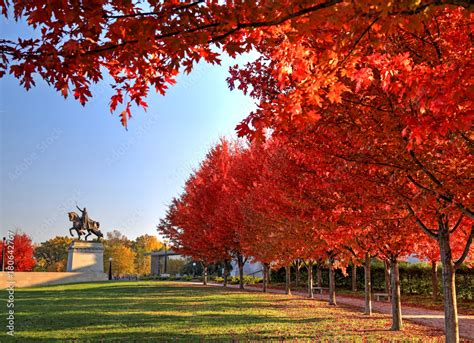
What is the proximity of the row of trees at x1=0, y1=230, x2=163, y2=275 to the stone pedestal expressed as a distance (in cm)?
1643

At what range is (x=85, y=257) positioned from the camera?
55938 millimetres

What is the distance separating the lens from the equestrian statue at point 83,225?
58.3 meters

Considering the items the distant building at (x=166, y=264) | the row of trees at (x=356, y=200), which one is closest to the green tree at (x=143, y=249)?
the distant building at (x=166, y=264)

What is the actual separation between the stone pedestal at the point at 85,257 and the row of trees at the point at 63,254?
53.9ft

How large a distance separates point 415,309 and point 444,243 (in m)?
13.2

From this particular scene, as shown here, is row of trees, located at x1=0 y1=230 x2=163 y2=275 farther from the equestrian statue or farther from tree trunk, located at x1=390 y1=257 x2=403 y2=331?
tree trunk, located at x1=390 y1=257 x2=403 y2=331

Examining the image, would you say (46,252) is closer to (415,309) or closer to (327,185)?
(415,309)

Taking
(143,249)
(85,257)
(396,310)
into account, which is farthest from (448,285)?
(143,249)

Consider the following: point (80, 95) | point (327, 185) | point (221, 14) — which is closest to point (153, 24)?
point (221, 14)

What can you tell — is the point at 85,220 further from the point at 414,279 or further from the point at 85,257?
the point at 414,279

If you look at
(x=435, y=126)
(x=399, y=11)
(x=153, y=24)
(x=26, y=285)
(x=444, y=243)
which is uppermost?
(x=153, y=24)

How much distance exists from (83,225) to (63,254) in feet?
143

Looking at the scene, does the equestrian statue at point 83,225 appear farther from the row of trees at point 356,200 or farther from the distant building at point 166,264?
the row of trees at point 356,200

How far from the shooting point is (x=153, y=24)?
3.79m
